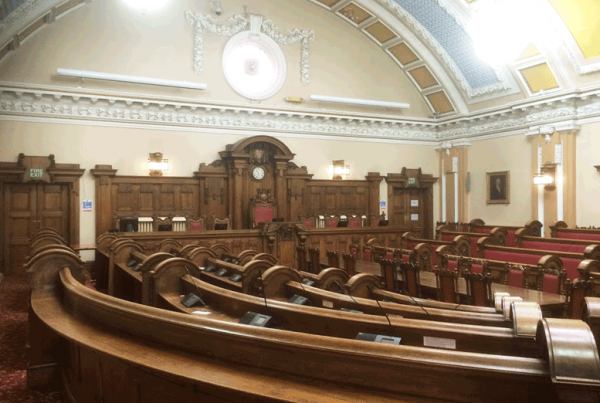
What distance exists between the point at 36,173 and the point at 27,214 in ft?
3.47

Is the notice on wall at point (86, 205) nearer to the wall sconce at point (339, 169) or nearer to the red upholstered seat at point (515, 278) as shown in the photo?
the wall sconce at point (339, 169)

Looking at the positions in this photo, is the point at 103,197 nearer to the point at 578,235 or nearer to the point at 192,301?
the point at 192,301

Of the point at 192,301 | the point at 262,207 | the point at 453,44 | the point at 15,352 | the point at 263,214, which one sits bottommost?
the point at 15,352

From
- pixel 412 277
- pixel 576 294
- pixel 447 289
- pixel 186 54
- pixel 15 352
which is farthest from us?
pixel 186 54

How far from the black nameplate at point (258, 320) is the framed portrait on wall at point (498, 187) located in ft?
43.4

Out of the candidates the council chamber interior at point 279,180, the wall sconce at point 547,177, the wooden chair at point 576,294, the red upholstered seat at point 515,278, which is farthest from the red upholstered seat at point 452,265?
the wall sconce at point 547,177

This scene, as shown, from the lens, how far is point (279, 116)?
46.7 feet

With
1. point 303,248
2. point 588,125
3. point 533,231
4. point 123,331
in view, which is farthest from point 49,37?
point 588,125

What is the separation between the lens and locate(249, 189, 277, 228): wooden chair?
13375 mm

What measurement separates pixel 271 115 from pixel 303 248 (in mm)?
5959

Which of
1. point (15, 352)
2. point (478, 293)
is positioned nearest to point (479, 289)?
point (478, 293)

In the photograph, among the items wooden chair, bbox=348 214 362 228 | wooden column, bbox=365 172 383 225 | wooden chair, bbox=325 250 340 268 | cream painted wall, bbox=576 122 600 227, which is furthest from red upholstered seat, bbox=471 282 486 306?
wooden column, bbox=365 172 383 225

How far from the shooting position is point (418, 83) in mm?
16250

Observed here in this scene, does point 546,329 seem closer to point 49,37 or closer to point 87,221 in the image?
point 87,221
